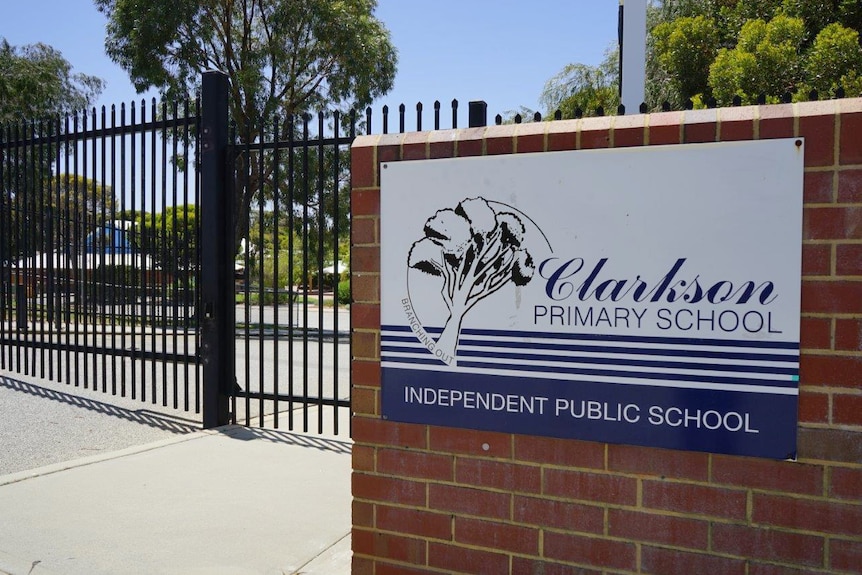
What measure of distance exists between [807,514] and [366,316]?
1.82 meters

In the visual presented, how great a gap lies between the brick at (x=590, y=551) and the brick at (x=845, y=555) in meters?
0.67

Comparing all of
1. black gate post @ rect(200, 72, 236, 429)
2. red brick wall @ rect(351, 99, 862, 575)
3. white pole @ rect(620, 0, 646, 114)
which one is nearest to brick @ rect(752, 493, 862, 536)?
red brick wall @ rect(351, 99, 862, 575)

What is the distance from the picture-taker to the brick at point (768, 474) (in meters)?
2.67

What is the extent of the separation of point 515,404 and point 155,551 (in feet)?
7.32

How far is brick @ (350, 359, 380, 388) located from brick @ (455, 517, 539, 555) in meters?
0.67

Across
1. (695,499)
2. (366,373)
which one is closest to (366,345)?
(366,373)

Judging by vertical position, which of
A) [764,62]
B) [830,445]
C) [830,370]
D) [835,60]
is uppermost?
[764,62]

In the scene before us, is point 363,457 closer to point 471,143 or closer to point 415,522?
point 415,522

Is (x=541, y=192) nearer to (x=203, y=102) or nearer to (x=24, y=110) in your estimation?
(x=203, y=102)

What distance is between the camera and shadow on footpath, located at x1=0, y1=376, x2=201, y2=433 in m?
7.07

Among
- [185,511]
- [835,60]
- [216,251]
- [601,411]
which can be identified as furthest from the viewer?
[835,60]

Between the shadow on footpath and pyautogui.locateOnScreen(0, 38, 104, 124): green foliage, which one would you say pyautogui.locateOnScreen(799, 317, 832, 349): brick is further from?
pyautogui.locateOnScreen(0, 38, 104, 124): green foliage

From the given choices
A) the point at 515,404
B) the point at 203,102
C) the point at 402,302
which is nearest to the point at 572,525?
the point at 515,404

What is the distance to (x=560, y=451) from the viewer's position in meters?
3.01
